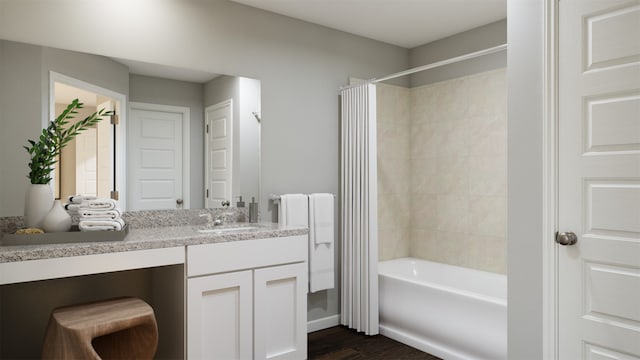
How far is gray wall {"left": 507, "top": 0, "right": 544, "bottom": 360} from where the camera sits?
1.94m

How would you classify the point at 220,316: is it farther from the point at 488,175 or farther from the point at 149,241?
the point at 488,175

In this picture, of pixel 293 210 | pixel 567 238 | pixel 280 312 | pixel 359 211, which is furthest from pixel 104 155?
pixel 567 238

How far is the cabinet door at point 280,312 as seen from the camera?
255 centimetres

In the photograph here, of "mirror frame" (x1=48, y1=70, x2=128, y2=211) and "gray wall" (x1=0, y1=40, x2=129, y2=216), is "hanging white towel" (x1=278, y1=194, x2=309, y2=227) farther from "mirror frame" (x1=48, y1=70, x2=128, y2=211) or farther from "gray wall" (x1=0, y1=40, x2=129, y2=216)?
"gray wall" (x1=0, y1=40, x2=129, y2=216)

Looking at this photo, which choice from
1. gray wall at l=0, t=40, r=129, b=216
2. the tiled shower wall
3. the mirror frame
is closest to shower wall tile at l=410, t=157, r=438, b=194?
the tiled shower wall

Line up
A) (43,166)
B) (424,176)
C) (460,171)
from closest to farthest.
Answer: (43,166), (460,171), (424,176)

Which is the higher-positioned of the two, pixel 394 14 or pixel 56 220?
pixel 394 14

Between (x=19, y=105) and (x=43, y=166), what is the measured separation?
37 centimetres

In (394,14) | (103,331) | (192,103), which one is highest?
(394,14)

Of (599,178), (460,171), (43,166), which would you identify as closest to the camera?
(599,178)

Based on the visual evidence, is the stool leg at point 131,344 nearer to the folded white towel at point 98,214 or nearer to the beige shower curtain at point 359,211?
the folded white towel at point 98,214

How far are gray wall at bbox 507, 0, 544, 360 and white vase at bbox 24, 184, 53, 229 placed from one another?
2388 millimetres

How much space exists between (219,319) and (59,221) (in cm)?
99

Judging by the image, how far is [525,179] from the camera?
1.99 meters
